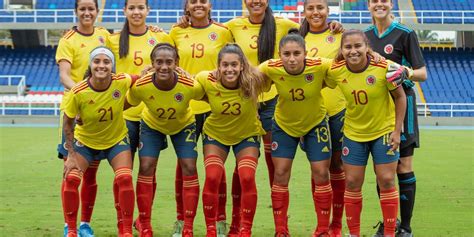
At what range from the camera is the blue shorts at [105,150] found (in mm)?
6910

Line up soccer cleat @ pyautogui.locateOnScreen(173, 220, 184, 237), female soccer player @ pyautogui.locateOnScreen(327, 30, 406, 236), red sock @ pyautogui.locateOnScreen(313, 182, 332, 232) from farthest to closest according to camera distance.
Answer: soccer cleat @ pyautogui.locateOnScreen(173, 220, 184, 237)
red sock @ pyautogui.locateOnScreen(313, 182, 332, 232)
female soccer player @ pyautogui.locateOnScreen(327, 30, 406, 236)

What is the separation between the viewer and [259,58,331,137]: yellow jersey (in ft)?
22.2

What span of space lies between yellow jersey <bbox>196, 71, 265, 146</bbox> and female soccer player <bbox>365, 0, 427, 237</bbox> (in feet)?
3.99

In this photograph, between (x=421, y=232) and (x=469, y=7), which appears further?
(x=469, y=7)

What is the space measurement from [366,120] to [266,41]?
1.34 m

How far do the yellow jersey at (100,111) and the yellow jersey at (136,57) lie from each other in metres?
0.32

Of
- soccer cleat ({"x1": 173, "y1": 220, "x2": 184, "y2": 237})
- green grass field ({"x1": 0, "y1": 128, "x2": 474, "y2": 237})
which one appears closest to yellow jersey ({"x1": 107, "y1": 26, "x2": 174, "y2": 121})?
soccer cleat ({"x1": 173, "y1": 220, "x2": 184, "y2": 237})

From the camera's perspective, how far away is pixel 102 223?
26.0 feet

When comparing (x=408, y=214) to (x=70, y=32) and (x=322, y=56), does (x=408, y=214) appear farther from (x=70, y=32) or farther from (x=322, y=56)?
(x=70, y=32)

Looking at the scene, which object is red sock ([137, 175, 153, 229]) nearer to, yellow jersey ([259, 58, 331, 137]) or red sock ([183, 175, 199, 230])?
red sock ([183, 175, 199, 230])

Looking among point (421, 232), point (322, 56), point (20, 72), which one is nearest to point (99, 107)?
point (322, 56)

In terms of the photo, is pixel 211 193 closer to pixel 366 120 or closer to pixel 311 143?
pixel 311 143

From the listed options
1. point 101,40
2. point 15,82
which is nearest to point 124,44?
point 101,40

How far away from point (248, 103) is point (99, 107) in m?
1.25
